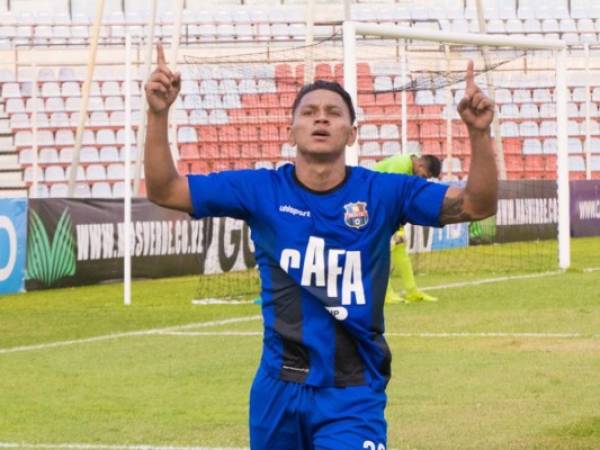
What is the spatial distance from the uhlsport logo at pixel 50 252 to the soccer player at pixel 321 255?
58.0 feet

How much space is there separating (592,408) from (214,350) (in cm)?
498

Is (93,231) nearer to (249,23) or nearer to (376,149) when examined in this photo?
(376,149)

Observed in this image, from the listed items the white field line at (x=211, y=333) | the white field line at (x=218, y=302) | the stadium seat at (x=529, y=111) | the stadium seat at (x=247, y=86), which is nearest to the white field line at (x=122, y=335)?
the white field line at (x=211, y=333)

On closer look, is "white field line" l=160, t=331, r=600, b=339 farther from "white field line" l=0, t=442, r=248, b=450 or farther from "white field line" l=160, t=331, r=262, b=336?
"white field line" l=0, t=442, r=248, b=450

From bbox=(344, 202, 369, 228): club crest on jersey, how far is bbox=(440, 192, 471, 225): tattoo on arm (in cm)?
27

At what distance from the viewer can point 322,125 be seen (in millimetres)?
6000

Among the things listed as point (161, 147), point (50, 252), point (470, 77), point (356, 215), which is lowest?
point (50, 252)

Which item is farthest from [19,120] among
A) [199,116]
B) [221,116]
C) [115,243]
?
[115,243]

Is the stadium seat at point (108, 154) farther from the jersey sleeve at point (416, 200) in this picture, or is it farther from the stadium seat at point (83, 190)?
the jersey sleeve at point (416, 200)

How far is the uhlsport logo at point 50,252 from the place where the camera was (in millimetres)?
23672

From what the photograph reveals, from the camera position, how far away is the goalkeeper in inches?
757

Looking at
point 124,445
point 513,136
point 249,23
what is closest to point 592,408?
point 124,445

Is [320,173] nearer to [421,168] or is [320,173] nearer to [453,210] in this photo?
[453,210]

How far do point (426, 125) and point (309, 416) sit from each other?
30762 millimetres
